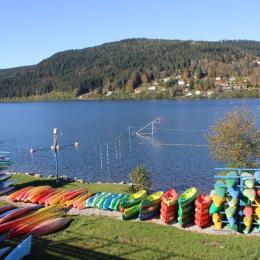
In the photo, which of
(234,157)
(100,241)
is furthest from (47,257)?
(234,157)

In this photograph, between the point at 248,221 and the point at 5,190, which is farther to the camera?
the point at 5,190

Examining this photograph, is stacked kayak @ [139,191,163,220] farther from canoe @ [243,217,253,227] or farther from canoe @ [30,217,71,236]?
canoe @ [243,217,253,227]

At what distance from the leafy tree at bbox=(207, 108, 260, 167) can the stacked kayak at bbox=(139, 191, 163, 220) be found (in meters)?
11.2

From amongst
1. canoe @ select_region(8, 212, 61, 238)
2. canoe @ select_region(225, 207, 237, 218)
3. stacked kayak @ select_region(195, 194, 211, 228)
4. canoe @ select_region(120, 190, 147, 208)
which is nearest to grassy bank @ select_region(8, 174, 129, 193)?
canoe @ select_region(120, 190, 147, 208)

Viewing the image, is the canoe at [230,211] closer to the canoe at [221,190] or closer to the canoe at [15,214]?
the canoe at [221,190]

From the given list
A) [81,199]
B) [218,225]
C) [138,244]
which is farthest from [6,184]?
[218,225]

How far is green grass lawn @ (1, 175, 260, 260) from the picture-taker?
43.3 ft

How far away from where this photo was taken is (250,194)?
1529 cm

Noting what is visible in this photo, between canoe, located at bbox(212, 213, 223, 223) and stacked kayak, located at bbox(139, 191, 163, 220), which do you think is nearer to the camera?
canoe, located at bbox(212, 213, 223, 223)

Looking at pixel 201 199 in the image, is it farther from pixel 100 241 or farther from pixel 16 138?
pixel 16 138

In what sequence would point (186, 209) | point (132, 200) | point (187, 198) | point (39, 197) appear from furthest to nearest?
point (39, 197) < point (132, 200) < point (187, 198) < point (186, 209)

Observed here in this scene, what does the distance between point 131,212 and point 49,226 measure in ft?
11.0

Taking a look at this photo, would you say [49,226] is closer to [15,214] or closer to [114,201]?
[15,214]

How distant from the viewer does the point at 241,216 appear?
51.3 ft
